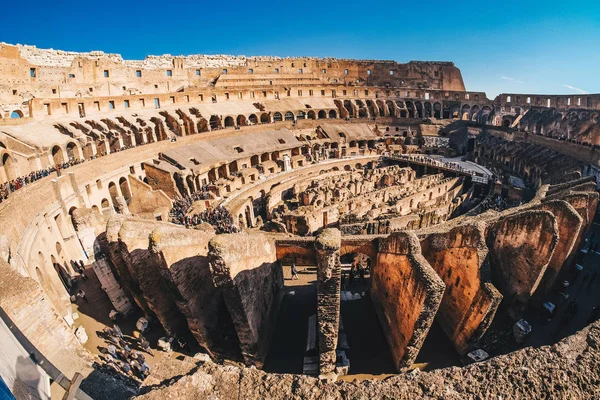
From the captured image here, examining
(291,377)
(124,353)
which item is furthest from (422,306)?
(124,353)

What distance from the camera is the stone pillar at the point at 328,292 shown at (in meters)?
8.87

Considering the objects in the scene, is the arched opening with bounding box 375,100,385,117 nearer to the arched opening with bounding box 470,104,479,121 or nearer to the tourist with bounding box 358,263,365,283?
the arched opening with bounding box 470,104,479,121

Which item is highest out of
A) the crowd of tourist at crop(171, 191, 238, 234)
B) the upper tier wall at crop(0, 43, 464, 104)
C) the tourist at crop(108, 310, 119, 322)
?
the upper tier wall at crop(0, 43, 464, 104)

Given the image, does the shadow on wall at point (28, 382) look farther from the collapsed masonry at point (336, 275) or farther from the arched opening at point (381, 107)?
the arched opening at point (381, 107)

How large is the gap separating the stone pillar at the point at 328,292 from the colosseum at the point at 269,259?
0.05 meters

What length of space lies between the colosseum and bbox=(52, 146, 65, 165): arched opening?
0.09m

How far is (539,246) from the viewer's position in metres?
10.9

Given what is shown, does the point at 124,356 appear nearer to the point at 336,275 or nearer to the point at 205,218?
the point at 336,275

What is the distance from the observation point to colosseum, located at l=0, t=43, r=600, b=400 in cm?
652

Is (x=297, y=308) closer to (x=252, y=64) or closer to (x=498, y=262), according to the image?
(x=498, y=262)

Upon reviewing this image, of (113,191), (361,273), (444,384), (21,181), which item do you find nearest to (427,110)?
(361,273)

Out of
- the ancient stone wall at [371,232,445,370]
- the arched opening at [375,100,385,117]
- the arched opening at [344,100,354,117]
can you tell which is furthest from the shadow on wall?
the arched opening at [375,100,385,117]

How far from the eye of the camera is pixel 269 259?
454 inches

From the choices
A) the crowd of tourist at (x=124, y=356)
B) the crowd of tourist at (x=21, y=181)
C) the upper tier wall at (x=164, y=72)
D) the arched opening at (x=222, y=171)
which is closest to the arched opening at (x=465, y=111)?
the upper tier wall at (x=164, y=72)
